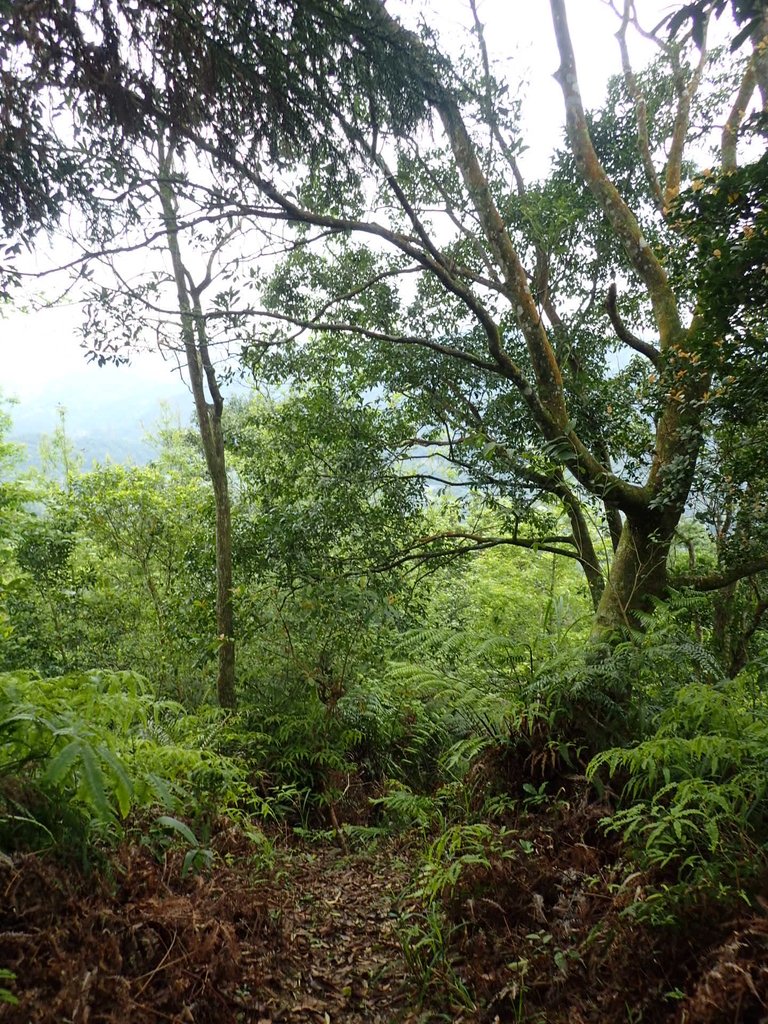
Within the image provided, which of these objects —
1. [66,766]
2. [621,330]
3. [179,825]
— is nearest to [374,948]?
[179,825]

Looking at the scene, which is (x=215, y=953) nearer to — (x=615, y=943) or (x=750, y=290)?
(x=615, y=943)

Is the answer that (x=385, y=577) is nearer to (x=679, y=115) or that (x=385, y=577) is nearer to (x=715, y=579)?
(x=715, y=579)

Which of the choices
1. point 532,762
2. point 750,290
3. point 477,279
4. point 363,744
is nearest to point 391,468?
point 477,279

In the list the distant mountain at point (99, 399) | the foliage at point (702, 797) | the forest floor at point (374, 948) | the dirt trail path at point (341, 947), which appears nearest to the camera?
the forest floor at point (374, 948)

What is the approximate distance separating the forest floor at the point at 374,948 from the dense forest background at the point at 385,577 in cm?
2

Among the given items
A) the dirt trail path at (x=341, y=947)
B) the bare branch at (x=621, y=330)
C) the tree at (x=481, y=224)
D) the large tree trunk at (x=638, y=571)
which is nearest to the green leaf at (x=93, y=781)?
the dirt trail path at (x=341, y=947)

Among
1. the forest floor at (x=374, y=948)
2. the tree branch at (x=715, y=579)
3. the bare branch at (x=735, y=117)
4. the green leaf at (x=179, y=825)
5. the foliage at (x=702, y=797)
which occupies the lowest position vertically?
the forest floor at (x=374, y=948)

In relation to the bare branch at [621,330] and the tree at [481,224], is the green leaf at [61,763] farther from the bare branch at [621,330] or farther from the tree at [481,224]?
the bare branch at [621,330]

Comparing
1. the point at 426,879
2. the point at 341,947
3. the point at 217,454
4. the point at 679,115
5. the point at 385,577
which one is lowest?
the point at 341,947

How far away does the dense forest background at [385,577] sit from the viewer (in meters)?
2.65

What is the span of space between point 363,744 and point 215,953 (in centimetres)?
391

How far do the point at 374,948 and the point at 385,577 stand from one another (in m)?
4.05

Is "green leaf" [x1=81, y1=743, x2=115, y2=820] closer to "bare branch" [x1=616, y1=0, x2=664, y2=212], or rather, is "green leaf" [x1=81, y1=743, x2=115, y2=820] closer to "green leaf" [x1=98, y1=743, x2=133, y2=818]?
"green leaf" [x1=98, y1=743, x2=133, y2=818]

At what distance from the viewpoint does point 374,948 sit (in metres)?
3.41
